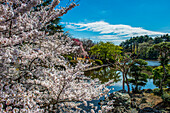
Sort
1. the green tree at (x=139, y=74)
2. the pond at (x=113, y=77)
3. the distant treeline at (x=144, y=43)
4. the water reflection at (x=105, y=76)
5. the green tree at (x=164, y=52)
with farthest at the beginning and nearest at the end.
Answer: the distant treeline at (x=144, y=43) < the water reflection at (x=105, y=76) < the pond at (x=113, y=77) < the green tree at (x=139, y=74) < the green tree at (x=164, y=52)

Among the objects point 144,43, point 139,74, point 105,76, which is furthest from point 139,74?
point 144,43

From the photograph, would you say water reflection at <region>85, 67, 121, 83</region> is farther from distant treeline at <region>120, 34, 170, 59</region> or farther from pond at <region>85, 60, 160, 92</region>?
distant treeline at <region>120, 34, 170, 59</region>

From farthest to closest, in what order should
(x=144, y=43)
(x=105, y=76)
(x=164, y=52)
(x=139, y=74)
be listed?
1. (x=144, y=43)
2. (x=105, y=76)
3. (x=139, y=74)
4. (x=164, y=52)

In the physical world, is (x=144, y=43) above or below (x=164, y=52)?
above

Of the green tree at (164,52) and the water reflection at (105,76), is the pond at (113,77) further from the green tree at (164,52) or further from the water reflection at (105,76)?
the green tree at (164,52)

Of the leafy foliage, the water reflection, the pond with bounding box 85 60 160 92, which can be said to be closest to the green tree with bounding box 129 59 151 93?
the leafy foliage

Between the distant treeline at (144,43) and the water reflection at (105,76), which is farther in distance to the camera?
the distant treeline at (144,43)

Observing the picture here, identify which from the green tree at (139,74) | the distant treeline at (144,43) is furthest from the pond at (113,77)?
the distant treeline at (144,43)

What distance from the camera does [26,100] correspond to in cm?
182

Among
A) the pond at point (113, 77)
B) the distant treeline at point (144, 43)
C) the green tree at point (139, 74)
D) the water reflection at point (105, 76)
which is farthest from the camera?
the distant treeline at point (144, 43)

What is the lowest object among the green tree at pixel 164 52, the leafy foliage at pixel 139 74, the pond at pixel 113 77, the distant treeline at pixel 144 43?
the pond at pixel 113 77

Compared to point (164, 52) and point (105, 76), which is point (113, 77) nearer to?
point (105, 76)

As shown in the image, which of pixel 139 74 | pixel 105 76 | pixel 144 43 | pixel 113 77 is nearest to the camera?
pixel 139 74

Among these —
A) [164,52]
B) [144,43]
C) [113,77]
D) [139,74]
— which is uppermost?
[144,43]
